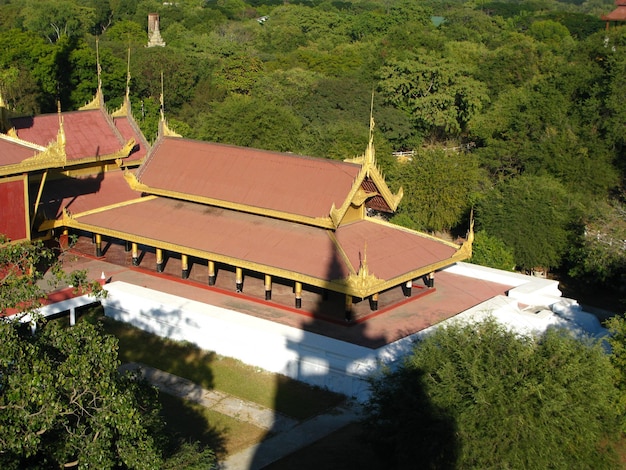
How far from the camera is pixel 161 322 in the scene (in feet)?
66.1

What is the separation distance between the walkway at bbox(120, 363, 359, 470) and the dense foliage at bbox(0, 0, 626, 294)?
1225 centimetres

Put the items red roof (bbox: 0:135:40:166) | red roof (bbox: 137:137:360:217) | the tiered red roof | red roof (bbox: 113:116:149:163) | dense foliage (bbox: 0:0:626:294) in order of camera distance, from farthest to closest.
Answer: the tiered red roof → dense foliage (bbox: 0:0:626:294) → red roof (bbox: 113:116:149:163) → red roof (bbox: 0:135:40:166) → red roof (bbox: 137:137:360:217)

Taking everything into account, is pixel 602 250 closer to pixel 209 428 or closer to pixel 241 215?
pixel 241 215

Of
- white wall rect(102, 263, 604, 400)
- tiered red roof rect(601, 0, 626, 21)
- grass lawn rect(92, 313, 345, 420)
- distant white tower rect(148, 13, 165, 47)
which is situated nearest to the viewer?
grass lawn rect(92, 313, 345, 420)

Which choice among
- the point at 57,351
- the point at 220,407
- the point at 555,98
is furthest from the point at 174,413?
the point at 555,98

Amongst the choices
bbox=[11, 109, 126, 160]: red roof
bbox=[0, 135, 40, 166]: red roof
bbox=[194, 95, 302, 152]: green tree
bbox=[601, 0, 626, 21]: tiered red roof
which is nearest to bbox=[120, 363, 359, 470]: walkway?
bbox=[0, 135, 40, 166]: red roof

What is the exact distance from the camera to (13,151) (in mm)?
21125

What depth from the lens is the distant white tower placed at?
238 ft

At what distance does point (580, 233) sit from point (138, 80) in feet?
100

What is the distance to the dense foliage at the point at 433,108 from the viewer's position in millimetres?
28938

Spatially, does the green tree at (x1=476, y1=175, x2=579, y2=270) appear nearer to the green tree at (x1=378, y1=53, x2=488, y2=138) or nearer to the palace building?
the palace building

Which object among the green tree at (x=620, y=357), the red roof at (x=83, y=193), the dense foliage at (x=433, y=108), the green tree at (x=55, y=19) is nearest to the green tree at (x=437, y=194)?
the dense foliage at (x=433, y=108)

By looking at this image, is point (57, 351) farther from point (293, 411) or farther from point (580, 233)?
point (580, 233)

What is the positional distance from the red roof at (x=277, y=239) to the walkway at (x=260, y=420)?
3.30 meters
